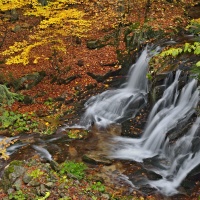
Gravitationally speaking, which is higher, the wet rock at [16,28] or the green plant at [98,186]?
the wet rock at [16,28]

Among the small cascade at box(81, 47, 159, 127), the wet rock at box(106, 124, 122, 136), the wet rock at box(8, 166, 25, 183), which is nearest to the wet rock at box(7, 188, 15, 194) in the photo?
the wet rock at box(8, 166, 25, 183)

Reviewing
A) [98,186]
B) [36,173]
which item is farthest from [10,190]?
[98,186]

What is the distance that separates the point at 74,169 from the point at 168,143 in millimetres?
3267

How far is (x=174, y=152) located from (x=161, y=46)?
5690mm

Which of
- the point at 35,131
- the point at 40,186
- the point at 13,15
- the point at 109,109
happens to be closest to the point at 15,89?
the point at 35,131

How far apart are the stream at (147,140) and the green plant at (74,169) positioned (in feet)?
1.55

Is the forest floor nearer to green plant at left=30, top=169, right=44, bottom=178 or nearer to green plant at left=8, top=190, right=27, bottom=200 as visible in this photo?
green plant at left=30, top=169, right=44, bottom=178

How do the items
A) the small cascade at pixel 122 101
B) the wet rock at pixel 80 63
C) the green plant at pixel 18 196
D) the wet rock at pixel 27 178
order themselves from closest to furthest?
1. the green plant at pixel 18 196
2. the wet rock at pixel 27 178
3. the small cascade at pixel 122 101
4. the wet rock at pixel 80 63

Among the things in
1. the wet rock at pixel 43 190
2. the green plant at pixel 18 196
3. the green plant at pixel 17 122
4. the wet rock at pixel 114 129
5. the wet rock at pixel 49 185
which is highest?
the wet rock at pixel 49 185

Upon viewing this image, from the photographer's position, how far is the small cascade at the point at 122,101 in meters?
12.3

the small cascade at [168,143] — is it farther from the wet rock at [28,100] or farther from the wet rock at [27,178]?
the wet rock at [28,100]

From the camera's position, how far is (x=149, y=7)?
17422mm

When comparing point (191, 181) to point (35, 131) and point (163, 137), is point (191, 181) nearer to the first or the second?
point (163, 137)

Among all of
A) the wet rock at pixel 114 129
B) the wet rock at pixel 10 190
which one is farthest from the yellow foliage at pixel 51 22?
the wet rock at pixel 10 190
